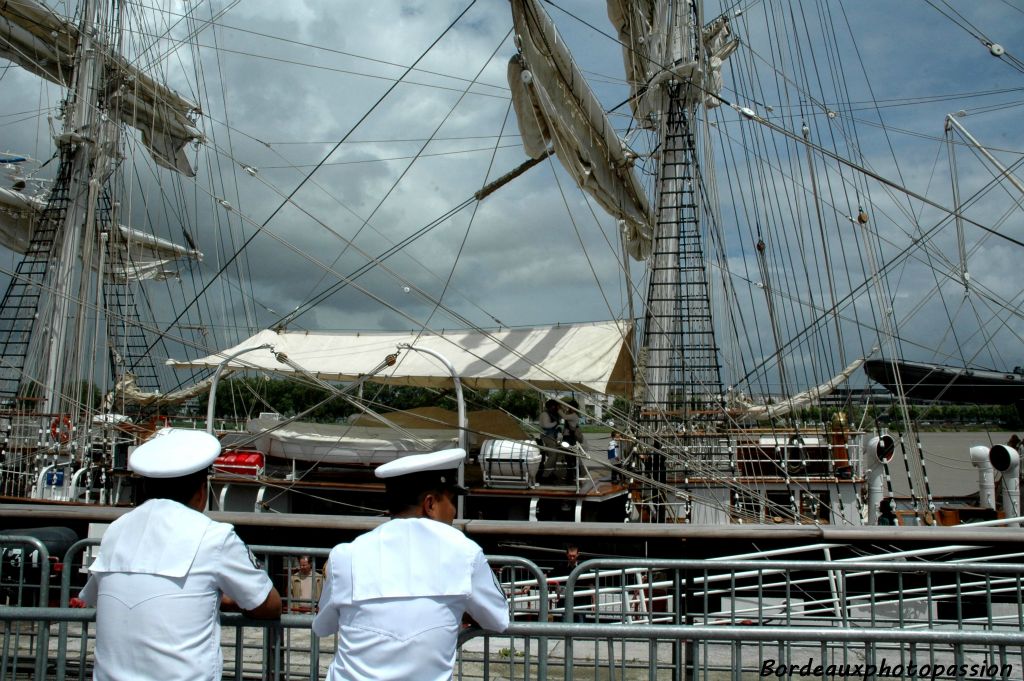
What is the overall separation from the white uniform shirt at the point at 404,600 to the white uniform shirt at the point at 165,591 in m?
0.36

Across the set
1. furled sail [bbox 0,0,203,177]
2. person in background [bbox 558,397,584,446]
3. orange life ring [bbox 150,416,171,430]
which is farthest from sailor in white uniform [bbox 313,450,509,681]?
furled sail [bbox 0,0,203,177]

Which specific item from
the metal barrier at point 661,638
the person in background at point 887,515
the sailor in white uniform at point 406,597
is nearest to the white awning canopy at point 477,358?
the person in background at point 887,515

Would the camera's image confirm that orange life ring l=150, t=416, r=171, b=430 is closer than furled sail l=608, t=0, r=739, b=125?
Yes

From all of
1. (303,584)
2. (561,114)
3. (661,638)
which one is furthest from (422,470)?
(561,114)

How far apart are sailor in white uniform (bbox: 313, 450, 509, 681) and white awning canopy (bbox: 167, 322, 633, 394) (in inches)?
471

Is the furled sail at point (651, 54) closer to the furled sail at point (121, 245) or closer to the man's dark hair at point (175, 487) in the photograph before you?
the man's dark hair at point (175, 487)

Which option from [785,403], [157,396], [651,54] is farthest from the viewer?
[157,396]

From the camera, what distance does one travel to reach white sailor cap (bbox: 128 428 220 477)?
2760mm

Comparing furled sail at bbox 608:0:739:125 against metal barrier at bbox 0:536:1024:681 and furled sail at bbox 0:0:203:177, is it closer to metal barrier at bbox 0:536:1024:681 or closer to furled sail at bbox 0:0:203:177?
metal barrier at bbox 0:536:1024:681

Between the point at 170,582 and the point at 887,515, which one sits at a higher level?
the point at 170,582

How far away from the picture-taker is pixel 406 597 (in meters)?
2.50

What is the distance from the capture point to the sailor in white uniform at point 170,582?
2572 mm

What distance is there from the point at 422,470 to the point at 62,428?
20233mm

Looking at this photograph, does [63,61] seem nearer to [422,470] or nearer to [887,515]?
[887,515]
